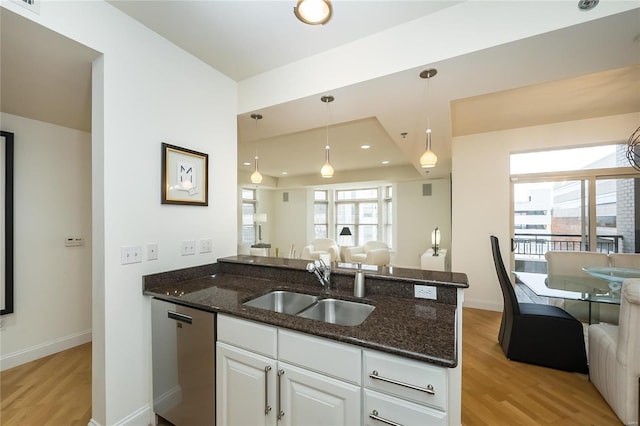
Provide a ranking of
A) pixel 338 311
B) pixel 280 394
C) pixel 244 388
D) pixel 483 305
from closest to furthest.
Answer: pixel 280 394 < pixel 244 388 < pixel 338 311 < pixel 483 305

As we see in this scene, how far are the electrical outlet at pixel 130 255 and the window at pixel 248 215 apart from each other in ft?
21.1

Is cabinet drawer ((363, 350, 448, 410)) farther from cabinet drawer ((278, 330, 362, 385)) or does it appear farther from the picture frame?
the picture frame

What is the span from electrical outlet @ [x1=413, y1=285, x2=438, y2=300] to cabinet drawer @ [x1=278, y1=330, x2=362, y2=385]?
27.6 inches

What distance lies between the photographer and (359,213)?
8422mm

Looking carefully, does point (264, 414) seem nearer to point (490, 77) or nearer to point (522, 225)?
point (490, 77)

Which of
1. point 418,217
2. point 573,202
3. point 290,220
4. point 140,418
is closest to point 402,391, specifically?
point 140,418

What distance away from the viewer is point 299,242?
8578mm

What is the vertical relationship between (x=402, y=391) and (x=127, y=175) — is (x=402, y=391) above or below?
below

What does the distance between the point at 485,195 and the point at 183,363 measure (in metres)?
4.32

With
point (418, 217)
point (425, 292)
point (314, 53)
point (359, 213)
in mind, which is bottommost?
point (425, 292)

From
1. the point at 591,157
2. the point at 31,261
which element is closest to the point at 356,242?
the point at 591,157

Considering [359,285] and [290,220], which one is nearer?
[359,285]

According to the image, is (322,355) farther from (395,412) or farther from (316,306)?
(316,306)

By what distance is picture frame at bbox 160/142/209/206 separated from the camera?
196 cm
